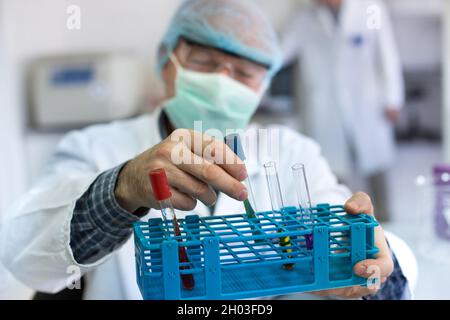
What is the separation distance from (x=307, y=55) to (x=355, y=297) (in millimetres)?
2228

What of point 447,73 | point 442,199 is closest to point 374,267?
point 442,199

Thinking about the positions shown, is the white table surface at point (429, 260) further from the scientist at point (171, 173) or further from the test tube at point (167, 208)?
the test tube at point (167, 208)

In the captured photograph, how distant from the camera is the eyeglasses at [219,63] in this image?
99 cm

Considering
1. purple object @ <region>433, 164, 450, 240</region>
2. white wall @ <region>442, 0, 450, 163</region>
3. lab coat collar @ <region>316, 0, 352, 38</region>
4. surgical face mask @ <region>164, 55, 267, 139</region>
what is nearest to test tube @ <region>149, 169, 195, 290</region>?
surgical face mask @ <region>164, 55, 267, 139</region>

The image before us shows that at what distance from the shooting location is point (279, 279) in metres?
0.50

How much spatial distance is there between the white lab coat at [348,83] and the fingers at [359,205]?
1956 mm

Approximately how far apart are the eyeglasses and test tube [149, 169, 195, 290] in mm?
483

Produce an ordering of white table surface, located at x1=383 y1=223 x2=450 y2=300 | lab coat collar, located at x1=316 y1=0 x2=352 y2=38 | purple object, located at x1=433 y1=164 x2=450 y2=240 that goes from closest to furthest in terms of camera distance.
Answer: white table surface, located at x1=383 y1=223 x2=450 y2=300 → purple object, located at x1=433 y1=164 x2=450 y2=240 → lab coat collar, located at x1=316 y1=0 x2=352 y2=38

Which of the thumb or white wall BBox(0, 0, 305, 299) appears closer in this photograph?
the thumb

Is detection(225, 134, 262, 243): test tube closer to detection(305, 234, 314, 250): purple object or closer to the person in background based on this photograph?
detection(305, 234, 314, 250): purple object

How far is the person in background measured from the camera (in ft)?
8.41

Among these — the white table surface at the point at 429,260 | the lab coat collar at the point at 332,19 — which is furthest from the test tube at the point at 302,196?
the lab coat collar at the point at 332,19

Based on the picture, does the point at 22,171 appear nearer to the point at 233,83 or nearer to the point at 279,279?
the point at 233,83

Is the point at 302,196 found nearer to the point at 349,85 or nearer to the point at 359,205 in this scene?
the point at 359,205
